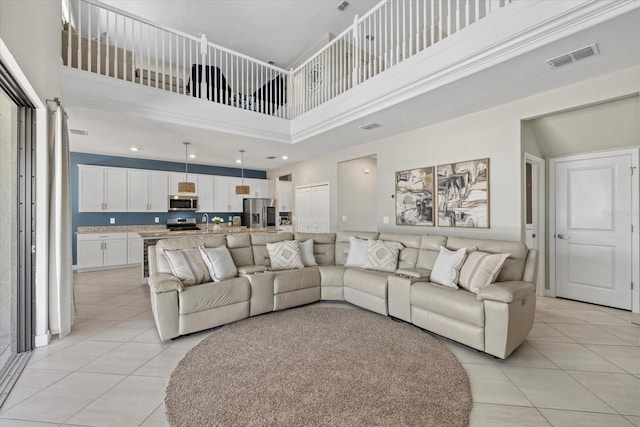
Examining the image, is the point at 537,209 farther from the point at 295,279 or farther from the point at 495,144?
the point at 295,279

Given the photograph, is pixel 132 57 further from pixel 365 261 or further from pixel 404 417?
pixel 404 417

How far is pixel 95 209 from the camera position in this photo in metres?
6.27

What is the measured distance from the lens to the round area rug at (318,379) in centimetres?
169

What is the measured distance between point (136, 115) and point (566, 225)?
6231 millimetres

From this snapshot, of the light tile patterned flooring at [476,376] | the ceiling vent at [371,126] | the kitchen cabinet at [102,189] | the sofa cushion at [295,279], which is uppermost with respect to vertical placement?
the ceiling vent at [371,126]

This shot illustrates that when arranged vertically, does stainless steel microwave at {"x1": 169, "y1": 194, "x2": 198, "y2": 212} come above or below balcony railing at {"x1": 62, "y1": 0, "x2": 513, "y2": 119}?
below

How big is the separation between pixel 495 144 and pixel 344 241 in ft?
8.24

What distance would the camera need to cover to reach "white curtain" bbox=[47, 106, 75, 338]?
270 cm

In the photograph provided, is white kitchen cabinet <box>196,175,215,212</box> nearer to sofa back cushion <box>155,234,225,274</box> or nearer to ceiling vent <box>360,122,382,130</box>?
sofa back cushion <box>155,234,225,274</box>

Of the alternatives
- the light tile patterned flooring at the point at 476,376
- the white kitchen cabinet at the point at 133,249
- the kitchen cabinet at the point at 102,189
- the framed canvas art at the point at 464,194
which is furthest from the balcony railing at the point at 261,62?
the white kitchen cabinet at the point at 133,249

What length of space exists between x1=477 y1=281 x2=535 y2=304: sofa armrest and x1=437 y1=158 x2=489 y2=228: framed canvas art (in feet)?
4.84

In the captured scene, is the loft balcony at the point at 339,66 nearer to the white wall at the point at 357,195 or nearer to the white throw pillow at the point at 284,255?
the white wall at the point at 357,195

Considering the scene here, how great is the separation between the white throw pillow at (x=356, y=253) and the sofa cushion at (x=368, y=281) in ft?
0.66

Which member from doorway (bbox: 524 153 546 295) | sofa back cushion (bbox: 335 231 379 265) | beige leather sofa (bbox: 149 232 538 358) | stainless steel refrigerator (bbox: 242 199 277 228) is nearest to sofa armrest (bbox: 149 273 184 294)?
beige leather sofa (bbox: 149 232 538 358)
